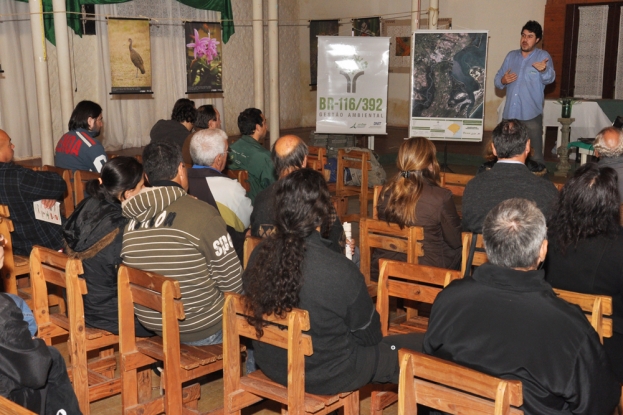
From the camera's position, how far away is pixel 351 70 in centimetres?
793

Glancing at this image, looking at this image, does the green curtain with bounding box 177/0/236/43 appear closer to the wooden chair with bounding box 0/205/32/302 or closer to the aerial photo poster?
the aerial photo poster

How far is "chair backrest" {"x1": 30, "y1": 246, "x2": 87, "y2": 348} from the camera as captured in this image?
2885 mm

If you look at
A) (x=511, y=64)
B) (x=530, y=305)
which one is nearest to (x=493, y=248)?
(x=530, y=305)

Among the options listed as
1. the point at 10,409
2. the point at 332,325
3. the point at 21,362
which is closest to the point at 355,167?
the point at 332,325

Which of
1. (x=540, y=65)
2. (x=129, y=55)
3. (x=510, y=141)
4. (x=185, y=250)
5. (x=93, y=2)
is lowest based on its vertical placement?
(x=185, y=250)

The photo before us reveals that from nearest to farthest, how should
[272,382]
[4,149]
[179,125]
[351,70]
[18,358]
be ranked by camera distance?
[18,358] < [272,382] < [4,149] < [179,125] < [351,70]

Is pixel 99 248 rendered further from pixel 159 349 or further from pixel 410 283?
pixel 410 283

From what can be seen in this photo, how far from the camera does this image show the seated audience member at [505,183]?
3.28m

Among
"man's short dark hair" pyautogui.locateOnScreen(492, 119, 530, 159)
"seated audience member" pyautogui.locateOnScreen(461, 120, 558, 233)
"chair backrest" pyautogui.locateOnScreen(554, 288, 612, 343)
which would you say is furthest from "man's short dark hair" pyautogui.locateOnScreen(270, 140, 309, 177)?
"chair backrest" pyautogui.locateOnScreen(554, 288, 612, 343)

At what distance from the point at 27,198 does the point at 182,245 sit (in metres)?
1.71

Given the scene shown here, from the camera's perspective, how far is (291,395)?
237 cm

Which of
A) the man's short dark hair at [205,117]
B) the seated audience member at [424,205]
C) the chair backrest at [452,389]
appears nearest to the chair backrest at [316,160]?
the man's short dark hair at [205,117]

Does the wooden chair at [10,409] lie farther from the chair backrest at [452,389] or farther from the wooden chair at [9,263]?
the wooden chair at [9,263]

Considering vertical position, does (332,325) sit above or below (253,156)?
below
